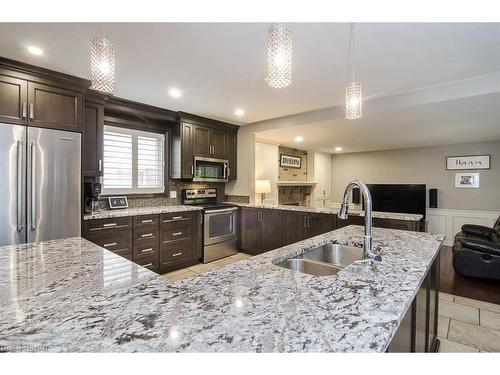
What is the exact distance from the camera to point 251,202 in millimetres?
5000

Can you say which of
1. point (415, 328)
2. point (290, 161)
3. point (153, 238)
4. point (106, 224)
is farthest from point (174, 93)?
Result: point (290, 161)

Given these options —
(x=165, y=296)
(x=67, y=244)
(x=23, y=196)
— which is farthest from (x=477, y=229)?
(x=23, y=196)

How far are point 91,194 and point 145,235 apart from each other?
842mm

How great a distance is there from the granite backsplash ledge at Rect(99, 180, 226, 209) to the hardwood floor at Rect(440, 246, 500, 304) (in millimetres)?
3798

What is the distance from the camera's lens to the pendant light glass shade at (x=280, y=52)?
135 cm

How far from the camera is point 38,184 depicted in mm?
2521

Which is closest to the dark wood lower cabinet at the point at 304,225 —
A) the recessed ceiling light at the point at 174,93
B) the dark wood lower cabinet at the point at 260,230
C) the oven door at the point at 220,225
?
the dark wood lower cabinet at the point at 260,230

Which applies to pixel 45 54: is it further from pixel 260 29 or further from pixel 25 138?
pixel 260 29

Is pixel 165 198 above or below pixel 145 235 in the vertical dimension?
above

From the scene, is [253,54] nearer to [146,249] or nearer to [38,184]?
[38,184]

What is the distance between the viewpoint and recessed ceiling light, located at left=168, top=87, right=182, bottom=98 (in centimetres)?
317

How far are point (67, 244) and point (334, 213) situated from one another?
3.13 m

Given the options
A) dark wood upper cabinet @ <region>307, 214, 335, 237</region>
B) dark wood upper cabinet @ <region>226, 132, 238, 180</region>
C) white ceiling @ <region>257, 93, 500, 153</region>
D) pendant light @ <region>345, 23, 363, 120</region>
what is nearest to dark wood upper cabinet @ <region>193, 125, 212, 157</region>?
dark wood upper cabinet @ <region>226, 132, 238, 180</region>

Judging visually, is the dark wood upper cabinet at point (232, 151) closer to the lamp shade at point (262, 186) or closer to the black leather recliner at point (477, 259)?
the lamp shade at point (262, 186)
